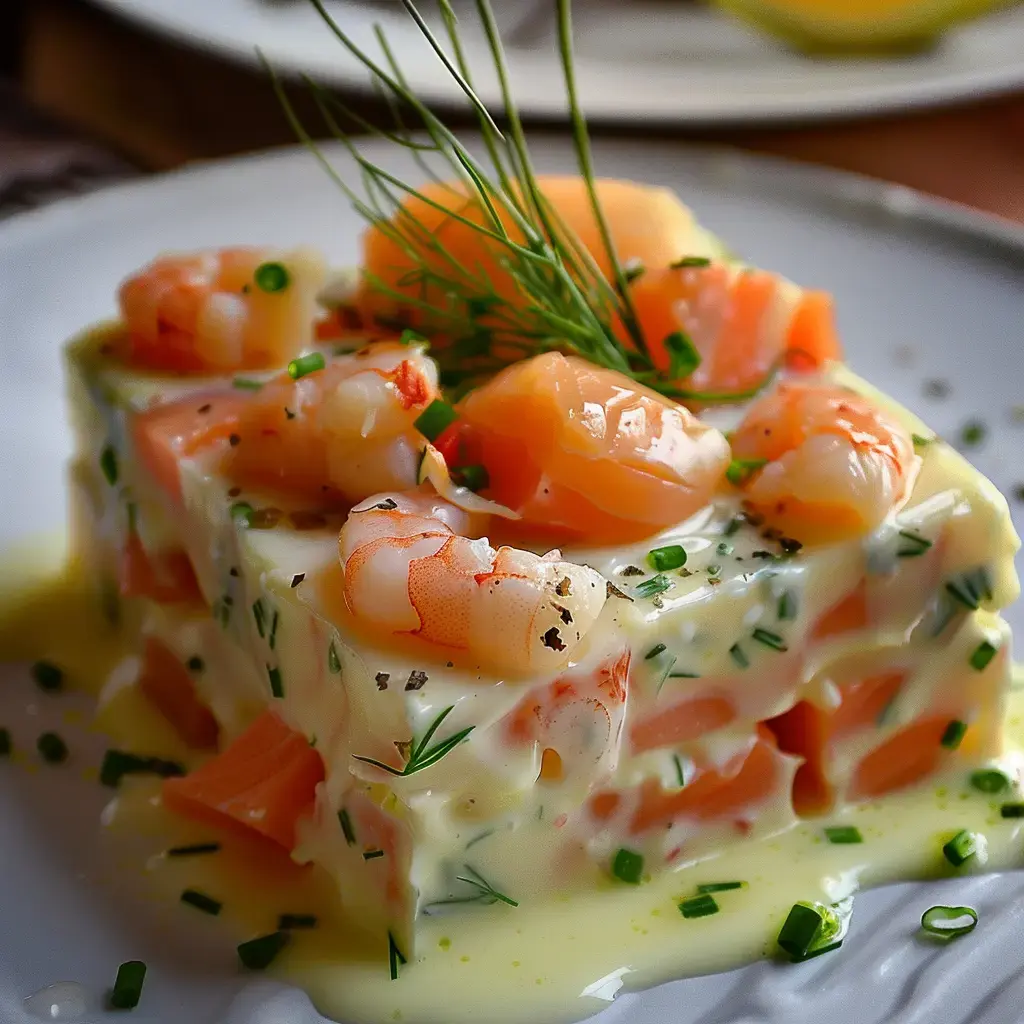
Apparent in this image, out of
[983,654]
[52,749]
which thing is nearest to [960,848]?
[983,654]

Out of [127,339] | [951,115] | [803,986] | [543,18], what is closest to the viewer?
[803,986]

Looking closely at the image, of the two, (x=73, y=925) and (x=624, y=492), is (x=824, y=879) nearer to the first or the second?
(x=624, y=492)

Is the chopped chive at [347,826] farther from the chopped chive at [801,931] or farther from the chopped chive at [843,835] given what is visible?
the chopped chive at [843,835]

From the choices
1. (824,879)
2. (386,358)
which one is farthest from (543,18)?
(824,879)

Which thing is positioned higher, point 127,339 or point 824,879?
point 127,339

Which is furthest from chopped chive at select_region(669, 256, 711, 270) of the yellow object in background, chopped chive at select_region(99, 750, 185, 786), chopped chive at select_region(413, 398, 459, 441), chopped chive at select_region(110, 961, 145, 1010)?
the yellow object in background

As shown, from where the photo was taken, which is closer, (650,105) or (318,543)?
(318,543)

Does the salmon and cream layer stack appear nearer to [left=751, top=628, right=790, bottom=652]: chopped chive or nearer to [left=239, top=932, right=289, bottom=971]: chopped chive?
[left=751, top=628, right=790, bottom=652]: chopped chive

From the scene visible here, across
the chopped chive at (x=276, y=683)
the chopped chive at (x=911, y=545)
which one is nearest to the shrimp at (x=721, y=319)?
the chopped chive at (x=911, y=545)

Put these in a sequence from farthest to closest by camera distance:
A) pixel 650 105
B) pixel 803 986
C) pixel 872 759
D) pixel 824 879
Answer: pixel 650 105 → pixel 872 759 → pixel 824 879 → pixel 803 986
